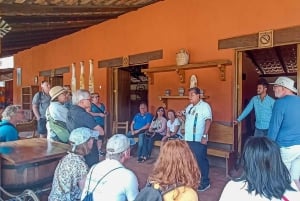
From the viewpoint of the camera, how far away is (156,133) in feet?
18.3

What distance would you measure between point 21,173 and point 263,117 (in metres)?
2.97

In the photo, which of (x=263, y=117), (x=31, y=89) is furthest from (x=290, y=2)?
(x=31, y=89)

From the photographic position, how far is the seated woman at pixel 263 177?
1.29 metres

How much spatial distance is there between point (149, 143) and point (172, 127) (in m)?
0.53

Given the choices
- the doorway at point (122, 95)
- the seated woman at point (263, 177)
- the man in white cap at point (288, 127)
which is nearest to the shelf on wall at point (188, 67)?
the doorway at point (122, 95)

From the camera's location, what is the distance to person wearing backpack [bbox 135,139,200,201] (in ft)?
4.71

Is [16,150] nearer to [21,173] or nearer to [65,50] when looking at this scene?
[21,173]

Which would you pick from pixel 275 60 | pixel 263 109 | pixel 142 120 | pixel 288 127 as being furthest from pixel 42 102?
pixel 275 60

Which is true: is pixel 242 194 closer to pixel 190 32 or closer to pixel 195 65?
pixel 195 65

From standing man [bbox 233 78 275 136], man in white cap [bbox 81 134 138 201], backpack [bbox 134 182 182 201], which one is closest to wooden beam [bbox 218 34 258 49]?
standing man [bbox 233 78 275 136]

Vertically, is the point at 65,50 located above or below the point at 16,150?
above

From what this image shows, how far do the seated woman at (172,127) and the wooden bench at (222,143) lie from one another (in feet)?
1.73

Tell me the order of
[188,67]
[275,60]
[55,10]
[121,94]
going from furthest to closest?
[275,60], [121,94], [55,10], [188,67]

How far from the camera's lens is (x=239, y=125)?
464 centimetres
